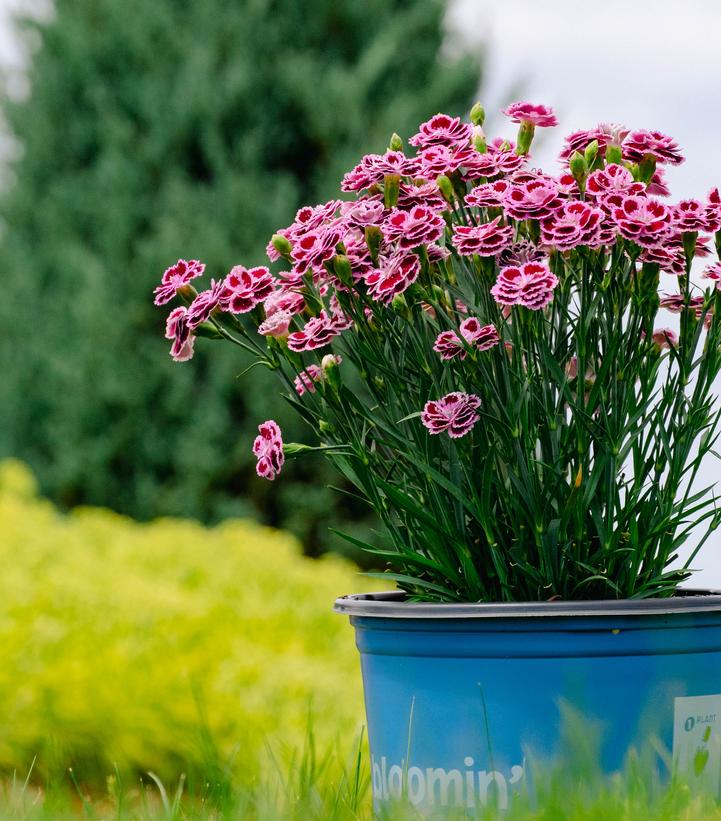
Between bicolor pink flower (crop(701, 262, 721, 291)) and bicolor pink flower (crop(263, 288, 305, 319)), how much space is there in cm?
78

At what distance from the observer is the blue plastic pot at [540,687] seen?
6.48ft

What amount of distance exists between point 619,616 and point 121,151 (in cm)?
517

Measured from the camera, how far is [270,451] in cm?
209

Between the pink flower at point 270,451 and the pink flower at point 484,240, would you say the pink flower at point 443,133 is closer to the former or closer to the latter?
the pink flower at point 484,240

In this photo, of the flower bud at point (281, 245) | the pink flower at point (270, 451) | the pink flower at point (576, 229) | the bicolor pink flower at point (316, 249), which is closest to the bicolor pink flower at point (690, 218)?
the pink flower at point (576, 229)

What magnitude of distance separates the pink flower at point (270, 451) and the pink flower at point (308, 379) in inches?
4.6

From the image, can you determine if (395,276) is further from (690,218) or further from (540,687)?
(540,687)

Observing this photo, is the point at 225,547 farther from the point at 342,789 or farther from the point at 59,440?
the point at 342,789

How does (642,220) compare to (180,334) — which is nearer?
(642,220)

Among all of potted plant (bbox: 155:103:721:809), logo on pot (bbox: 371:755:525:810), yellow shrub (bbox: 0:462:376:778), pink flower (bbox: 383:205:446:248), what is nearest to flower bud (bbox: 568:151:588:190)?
potted plant (bbox: 155:103:721:809)

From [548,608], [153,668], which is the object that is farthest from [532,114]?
[153,668]

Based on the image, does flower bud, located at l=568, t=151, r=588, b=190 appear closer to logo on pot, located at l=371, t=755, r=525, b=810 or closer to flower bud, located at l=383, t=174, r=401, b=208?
flower bud, located at l=383, t=174, r=401, b=208

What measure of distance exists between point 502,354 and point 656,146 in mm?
537

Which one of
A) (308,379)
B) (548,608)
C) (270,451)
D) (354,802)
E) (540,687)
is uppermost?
(308,379)
